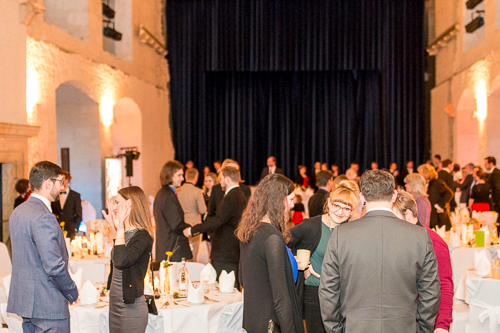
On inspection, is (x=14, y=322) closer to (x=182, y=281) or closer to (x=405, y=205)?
(x=182, y=281)

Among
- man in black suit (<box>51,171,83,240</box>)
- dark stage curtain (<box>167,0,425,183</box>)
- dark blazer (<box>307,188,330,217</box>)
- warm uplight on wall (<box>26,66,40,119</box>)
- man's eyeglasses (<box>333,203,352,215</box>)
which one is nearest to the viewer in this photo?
man's eyeglasses (<box>333,203,352,215</box>)

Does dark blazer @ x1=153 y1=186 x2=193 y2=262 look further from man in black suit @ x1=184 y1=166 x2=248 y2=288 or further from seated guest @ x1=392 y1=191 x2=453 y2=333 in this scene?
seated guest @ x1=392 y1=191 x2=453 y2=333

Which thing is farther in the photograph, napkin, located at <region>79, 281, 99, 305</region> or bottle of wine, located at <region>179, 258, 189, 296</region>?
bottle of wine, located at <region>179, 258, 189, 296</region>

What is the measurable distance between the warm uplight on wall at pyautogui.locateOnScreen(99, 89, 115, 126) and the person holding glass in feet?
25.9

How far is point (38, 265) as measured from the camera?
9.62 feet

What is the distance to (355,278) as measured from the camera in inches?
90.5

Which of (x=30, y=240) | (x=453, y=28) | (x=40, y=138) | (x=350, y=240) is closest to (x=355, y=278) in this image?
(x=350, y=240)

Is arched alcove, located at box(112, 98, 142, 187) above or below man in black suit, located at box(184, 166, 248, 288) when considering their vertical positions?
above

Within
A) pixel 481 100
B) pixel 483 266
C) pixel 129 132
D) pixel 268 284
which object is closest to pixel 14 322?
→ pixel 268 284

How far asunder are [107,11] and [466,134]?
8.43m

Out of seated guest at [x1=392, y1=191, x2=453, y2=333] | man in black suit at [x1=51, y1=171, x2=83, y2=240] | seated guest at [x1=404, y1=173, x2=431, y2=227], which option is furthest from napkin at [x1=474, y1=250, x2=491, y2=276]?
man in black suit at [x1=51, y1=171, x2=83, y2=240]

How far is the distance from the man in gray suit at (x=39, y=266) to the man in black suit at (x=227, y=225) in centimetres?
200

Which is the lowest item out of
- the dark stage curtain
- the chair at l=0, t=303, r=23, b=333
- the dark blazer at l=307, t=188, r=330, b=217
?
the chair at l=0, t=303, r=23, b=333

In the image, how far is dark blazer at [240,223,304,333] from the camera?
8.55 ft
